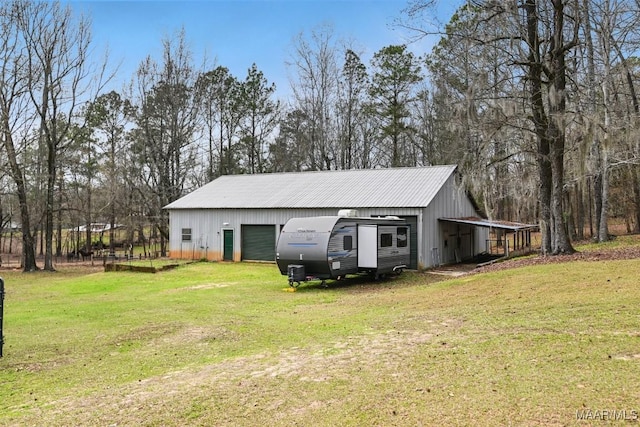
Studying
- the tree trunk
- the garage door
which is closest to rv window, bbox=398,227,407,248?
the garage door

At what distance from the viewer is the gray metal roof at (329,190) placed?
76.7 feet

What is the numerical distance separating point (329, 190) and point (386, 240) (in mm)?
8557

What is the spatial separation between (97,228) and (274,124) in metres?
16.1

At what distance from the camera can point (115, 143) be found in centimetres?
3897

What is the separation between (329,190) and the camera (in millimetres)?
26359

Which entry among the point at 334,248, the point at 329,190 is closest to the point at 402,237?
the point at 334,248

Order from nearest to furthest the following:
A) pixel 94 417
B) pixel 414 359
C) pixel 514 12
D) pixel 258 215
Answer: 1. pixel 94 417
2. pixel 414 359
3. pixel 514 12
4. pixel 258 215

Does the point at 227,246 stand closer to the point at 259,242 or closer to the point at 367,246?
the point at 259,242

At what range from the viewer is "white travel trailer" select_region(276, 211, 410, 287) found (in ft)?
54.1

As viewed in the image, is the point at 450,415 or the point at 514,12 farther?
the point at 514,12

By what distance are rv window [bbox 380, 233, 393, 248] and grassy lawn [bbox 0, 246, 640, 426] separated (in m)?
4.34

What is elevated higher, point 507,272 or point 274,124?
point 274,124

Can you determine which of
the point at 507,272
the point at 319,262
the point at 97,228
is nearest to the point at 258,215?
the point at 319,262

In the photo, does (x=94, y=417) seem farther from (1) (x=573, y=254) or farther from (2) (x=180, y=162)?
(2) (x=180, y=162)
